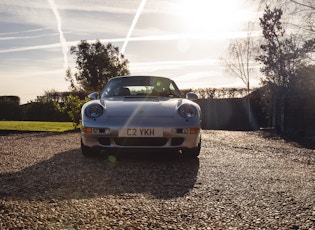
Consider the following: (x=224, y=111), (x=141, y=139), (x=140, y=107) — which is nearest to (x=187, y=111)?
(x=140, y=107)

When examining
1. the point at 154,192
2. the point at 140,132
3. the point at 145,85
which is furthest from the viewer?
the point at 145,85

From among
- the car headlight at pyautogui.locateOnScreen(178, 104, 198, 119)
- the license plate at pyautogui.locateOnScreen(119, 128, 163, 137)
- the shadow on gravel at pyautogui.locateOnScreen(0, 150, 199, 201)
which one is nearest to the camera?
the shadow on gravel at pyautogui.locateOnScreen(0, 150, 199, 201)

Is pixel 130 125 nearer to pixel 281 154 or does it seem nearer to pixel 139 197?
pixel 139 197

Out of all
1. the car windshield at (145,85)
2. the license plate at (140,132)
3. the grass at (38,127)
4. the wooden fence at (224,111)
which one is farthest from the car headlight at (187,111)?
the wooden fence at (224,111)

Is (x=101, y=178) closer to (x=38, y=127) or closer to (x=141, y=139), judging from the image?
(x=141, y=139)

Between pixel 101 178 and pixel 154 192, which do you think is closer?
pixel 154 192

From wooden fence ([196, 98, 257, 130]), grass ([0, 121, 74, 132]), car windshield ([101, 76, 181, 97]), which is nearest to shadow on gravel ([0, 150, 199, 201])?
car windshield ([101, 76, 181, 97])

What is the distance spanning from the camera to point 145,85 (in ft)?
21.3

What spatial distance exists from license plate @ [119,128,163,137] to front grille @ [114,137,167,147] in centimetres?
5

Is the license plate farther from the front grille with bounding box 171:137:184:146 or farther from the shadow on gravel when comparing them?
the shadow on gravel

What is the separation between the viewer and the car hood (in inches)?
201

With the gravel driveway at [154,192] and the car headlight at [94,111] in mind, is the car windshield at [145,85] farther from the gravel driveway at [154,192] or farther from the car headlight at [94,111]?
the gravel driveway at [154,192]

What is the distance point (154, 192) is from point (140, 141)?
149cm

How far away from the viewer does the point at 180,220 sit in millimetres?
2711
